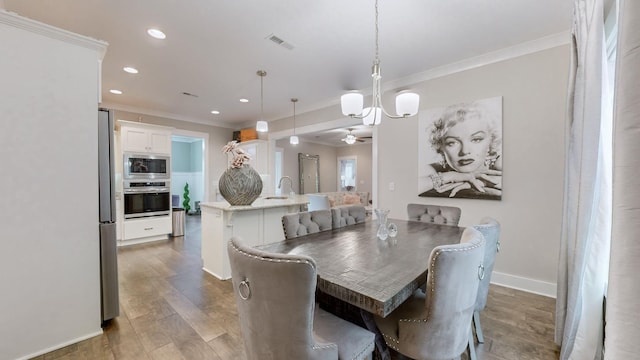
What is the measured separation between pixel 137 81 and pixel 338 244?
4.03 m

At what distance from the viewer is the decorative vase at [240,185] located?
302 cm

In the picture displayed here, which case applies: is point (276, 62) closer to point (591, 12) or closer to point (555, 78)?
point (591, 12)

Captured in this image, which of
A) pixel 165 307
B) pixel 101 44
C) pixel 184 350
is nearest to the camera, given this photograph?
pixel 184 350

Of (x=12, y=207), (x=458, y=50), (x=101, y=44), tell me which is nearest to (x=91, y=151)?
(x=12, y=207)

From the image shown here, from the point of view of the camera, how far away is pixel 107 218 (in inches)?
82.0

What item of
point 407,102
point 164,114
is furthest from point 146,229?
point 407,102

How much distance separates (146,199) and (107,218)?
314 cm

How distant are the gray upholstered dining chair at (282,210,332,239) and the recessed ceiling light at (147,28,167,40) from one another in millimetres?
2287

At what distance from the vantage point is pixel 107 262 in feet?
6.83

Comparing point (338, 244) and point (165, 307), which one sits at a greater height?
point (338, 244)

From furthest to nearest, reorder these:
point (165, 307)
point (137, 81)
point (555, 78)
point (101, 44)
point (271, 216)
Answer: point (137, 81), point (271, 216), point (555, 78), point (165, 307), point (101, 44)

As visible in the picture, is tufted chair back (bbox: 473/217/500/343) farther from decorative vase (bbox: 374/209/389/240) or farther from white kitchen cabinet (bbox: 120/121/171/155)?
white kitchen cabinet (bbox: 120/121/171/155)

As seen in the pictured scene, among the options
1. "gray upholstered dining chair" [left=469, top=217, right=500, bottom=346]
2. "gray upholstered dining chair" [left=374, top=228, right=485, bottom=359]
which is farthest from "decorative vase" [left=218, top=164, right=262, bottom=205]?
"gray upholstered dining chair" [left=469, top=217, right=500, bottom=346]

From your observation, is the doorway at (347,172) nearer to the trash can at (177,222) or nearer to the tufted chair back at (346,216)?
the trash can at (177,222)
